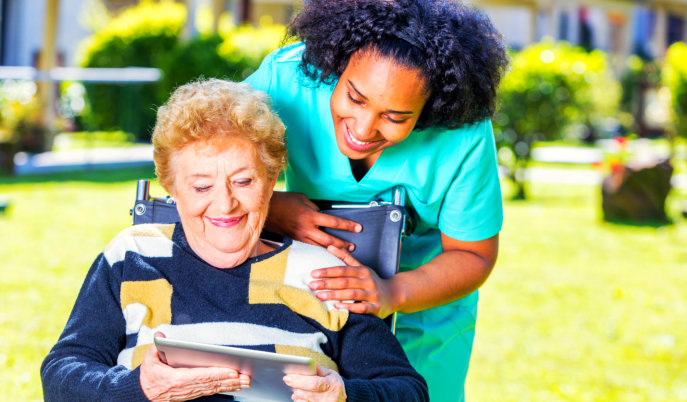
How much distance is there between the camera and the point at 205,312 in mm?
2330

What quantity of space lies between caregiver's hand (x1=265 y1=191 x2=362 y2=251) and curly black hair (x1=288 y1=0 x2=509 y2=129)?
0.37 metres

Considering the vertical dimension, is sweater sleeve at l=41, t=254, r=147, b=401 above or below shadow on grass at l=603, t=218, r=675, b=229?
above

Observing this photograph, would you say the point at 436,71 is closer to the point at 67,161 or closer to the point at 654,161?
the point at 654,161

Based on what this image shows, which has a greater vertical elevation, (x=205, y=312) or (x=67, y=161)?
(x=205, y=312)

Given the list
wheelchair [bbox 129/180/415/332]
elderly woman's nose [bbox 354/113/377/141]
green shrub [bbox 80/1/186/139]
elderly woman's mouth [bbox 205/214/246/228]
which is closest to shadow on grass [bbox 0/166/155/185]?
green shrub [bbox 80/1/186/139]

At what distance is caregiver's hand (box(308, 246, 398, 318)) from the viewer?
236cm

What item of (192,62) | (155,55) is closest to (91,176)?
(192,62)

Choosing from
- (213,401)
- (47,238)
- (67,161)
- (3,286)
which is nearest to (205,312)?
(213,401)

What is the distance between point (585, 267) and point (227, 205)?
5.54 m

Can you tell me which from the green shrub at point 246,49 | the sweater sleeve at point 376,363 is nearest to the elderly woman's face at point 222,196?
the sweater sleeve at point 376,363

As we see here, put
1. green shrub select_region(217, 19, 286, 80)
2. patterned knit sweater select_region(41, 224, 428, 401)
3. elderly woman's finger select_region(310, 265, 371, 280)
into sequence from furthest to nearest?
green shrub select_region(217, 19, 286, 80)
elderly woman's finger select_region(310, 265, 371, 280)
patterned knit sweater select_region(41, 224, 428, 401)

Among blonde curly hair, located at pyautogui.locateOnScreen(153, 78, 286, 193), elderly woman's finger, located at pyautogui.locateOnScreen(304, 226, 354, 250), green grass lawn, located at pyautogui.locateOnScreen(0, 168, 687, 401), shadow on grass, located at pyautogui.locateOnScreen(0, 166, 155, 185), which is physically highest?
blonde curly hair, located at pyautogui.locateOnScreen(153, 78, 286, 193)

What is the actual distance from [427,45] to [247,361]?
99 centimetres

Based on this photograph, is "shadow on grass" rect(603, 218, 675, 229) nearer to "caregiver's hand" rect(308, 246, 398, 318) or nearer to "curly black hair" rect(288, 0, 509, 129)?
"curly black hair" rect(288, 0, 509, 129)
